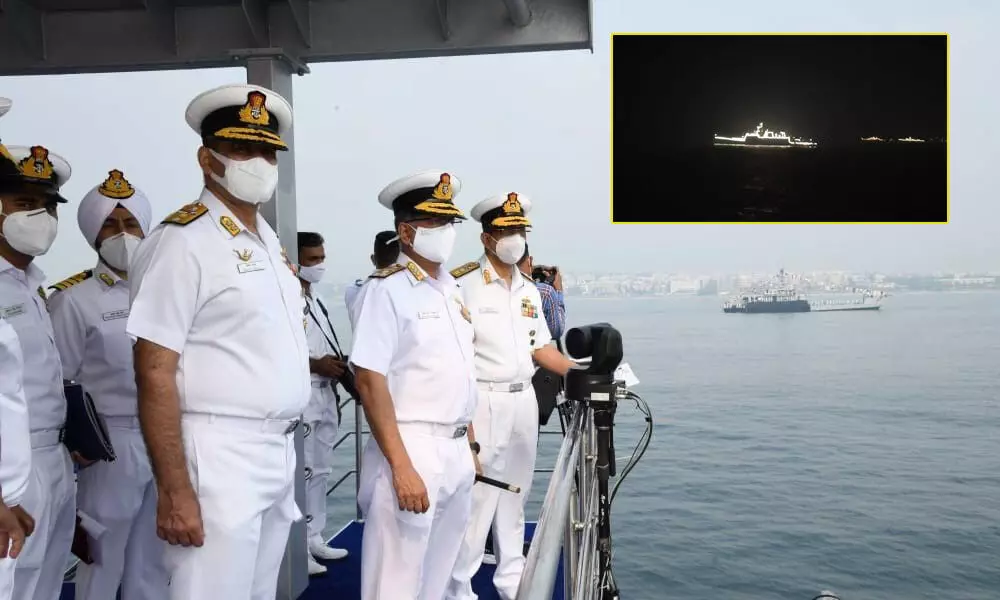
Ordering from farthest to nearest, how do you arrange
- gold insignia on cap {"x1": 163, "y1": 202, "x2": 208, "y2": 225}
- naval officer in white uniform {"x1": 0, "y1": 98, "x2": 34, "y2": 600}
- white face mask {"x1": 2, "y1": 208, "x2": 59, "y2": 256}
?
white face mask {"x1": 2, "y1": 208, "x2": 59, "y2": 256} < gold insignia on cap {"x1": 163, "y1": 202, "x2": 208, "y2": 225} < naval officer in white uniform {"x1": 0, "y1": 98, "x2": 34, "y2": 600}

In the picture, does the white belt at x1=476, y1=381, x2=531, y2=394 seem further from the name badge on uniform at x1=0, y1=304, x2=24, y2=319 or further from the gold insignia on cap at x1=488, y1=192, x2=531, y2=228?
the name badge on uniform at x1=0, y1=304, x2=24, y2=319

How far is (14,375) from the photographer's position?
1.33 metres

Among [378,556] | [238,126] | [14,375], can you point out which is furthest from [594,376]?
[14,375]

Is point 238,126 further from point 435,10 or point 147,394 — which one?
point 435,10

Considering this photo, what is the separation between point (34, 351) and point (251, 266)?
0.66 m

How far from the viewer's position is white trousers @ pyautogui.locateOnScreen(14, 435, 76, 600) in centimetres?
192

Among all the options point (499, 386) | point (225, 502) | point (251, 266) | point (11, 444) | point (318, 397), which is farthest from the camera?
point (318, 397)

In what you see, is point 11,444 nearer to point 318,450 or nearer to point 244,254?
point 244,254

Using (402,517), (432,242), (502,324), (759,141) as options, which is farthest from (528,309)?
(759,141)

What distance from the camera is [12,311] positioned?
2.01 metres

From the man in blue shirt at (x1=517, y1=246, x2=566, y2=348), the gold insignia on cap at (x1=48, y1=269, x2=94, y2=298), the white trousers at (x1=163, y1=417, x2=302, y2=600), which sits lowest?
the white trousers at (x1=163, y1=417, x2=302, y2=600)

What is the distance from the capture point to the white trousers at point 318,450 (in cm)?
381

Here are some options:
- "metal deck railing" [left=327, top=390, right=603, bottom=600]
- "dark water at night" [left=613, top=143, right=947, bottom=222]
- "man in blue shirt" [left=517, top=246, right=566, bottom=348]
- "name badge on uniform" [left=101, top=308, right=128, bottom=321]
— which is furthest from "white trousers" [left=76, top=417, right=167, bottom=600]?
Answer: "dark water at night" [left=613, top=143, right=947, bottom=222]

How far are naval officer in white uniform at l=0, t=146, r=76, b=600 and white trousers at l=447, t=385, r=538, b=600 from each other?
1.23m
